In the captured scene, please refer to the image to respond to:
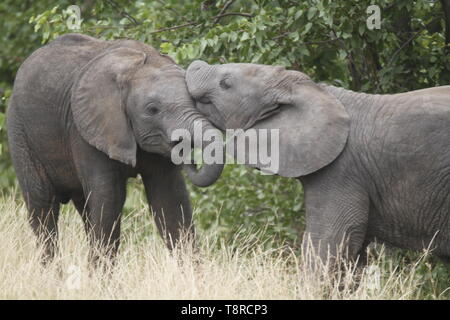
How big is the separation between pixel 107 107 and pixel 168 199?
0.76 m

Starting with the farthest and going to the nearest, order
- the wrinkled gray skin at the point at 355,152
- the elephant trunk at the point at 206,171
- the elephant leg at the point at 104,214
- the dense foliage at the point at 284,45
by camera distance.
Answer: the dense foliage at the point at 284,45
the elephant leg at the point at 104,214
the elephant trunk at the point at 206,171
the wrinkled gray skin at the point at 355,152

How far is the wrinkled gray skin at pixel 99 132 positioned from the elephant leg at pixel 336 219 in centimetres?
62

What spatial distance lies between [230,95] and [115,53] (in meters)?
0.88

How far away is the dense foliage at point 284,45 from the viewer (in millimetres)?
7848

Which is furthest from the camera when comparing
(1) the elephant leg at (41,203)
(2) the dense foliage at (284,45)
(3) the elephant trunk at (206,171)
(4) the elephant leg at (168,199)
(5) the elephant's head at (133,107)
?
(2) the dense foliage at (284,45)

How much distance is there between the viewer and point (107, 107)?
21.7ft

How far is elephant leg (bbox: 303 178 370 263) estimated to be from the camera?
20.1 ft

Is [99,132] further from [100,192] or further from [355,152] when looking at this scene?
[355,152]

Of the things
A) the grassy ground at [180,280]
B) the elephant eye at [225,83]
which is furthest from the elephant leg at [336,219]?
the elephant eye at [225,83]

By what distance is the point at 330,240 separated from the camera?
241 inches

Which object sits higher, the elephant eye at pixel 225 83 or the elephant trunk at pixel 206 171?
the elephant eye at pixel 225 83

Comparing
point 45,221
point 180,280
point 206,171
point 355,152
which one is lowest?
point 45,221

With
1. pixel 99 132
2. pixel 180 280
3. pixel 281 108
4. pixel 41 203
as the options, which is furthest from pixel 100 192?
pixel 281 108

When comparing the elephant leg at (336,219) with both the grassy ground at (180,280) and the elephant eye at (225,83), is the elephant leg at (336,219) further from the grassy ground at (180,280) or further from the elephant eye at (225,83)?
the elephant eye at (225,83)
